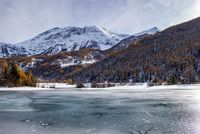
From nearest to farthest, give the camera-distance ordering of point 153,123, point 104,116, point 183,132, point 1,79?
point 183,132
point 153,123
point 104,116
point 1,79

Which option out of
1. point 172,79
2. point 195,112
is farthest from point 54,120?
point 172,79

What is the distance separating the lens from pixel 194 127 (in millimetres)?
28609

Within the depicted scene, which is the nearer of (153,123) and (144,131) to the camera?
(144,131)

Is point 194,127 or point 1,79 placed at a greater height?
point 1,79

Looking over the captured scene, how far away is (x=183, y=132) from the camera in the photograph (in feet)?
86.2

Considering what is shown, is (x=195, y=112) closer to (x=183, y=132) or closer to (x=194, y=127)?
(x=194, y=127)

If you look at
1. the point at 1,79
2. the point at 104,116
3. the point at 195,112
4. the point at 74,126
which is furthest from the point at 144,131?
the point at 1,79

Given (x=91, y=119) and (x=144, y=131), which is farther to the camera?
(x=91, y=119)

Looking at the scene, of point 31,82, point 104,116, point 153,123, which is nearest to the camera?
point 153,123

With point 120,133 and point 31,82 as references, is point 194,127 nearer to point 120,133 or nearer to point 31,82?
point 120,133

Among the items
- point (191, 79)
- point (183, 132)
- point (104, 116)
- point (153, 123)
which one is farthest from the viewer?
point (191, 79)

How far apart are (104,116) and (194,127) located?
38.5 ft

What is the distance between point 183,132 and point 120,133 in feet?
17.3

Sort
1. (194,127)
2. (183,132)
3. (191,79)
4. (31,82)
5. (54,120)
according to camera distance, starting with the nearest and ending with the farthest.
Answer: (183,132)
(194,127)
(54,120)
(31,82)
(191,79)
